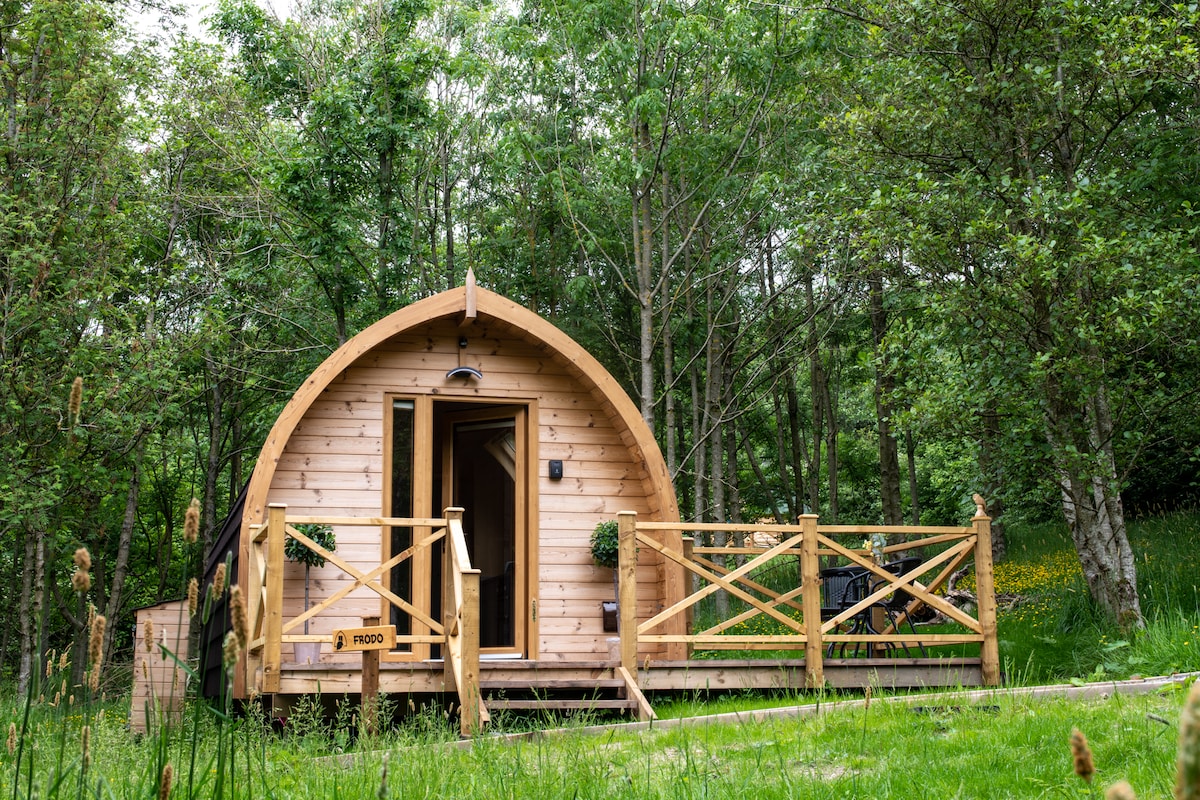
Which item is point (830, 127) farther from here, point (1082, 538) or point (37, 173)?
point (37, 173)

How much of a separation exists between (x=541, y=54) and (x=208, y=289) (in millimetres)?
7022

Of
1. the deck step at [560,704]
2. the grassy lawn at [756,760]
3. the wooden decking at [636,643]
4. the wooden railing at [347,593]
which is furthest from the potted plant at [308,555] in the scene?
the grassy lawn at [756,760]

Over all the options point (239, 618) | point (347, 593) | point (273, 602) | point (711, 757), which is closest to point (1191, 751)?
point (239, 618)

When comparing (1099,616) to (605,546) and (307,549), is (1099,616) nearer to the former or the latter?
(605,546)

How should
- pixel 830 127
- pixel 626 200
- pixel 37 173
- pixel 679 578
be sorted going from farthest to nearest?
1. pixel 626 200
2. pixel 37 173
3. pixel 830 127
4. pixel 679 578

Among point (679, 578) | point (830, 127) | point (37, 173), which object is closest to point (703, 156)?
point (830, 127)

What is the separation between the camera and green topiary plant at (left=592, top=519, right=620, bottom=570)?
29.5 feet

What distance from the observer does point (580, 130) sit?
1644 cm

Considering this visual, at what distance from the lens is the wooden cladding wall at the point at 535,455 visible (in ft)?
28.8

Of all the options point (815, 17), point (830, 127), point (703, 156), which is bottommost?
point (830, 127)

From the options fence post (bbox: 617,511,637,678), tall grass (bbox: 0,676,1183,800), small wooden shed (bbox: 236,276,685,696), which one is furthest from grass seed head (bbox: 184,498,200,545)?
small wooden shed (bbox: 236,276,685,696)

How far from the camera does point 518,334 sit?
9.43 meters

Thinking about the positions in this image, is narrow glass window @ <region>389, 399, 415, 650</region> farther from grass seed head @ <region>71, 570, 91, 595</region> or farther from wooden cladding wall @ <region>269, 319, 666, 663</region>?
grass seed head @ <region>71, 570, 91, 595</region>

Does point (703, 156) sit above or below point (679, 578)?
above
